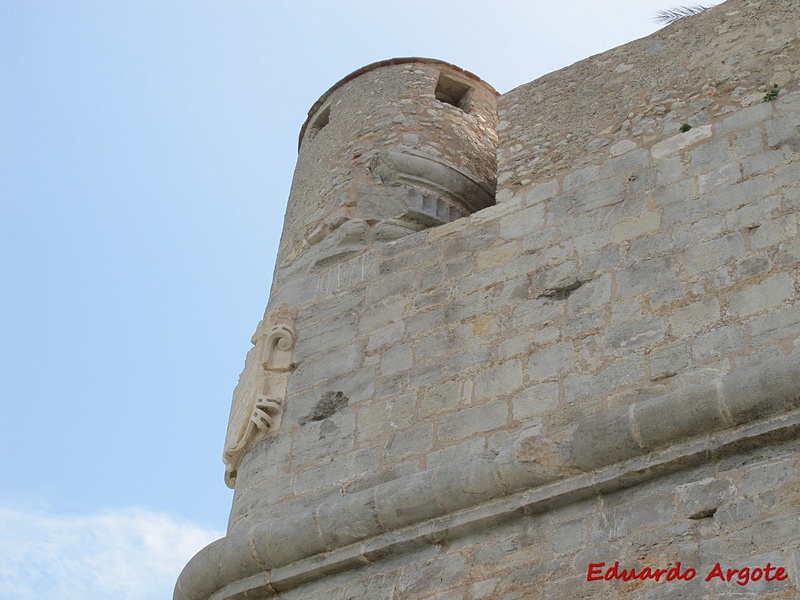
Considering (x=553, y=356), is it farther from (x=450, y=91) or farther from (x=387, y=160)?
(x=450, y=91)

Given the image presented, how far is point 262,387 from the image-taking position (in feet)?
20.1

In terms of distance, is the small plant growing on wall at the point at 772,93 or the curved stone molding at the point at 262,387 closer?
the small plant growing on wall at the point at 772,93

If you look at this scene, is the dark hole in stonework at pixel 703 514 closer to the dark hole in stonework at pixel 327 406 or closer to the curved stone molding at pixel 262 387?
the dark hole in stonework at pixel 327 406

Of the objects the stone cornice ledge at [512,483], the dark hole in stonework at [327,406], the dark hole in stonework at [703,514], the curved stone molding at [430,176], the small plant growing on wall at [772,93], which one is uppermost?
the curved stone molding at [430,176]

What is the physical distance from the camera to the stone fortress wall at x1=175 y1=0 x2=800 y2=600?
15.0 feet

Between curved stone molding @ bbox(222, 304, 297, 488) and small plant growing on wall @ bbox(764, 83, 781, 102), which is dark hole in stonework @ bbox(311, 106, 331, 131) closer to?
curved stone molding @ bbox(222, 304, 297, 488)

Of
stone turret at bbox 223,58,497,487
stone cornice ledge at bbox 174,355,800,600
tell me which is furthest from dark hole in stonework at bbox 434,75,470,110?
stone cornice ledge at bbox 174,355,800,600

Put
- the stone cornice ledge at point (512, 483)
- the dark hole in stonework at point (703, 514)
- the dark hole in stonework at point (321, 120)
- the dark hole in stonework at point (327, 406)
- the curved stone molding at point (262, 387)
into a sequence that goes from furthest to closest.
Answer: the dark hole in stonework at point (321, 120) → the curved stone molding at point (262, 387) → the dark hole in stonework at point (327, 406) → the stone cornice ledge at point (512, 483) → the dark hole in stonework at point (703, 514)

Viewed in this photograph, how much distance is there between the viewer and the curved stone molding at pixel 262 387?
602cm

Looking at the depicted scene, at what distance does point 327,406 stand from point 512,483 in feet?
4.04

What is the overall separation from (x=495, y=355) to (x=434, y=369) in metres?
0.30

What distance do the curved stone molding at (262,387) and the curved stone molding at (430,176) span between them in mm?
972

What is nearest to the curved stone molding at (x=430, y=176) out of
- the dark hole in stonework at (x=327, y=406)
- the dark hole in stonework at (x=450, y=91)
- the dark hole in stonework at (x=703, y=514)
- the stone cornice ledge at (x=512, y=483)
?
the dark hole in stonework at (x=450, y=91)

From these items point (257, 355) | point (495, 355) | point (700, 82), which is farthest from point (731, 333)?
point (257, 355)
